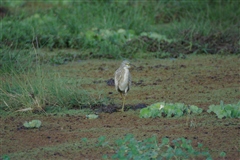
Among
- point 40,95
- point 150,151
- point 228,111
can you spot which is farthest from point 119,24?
point 150,151

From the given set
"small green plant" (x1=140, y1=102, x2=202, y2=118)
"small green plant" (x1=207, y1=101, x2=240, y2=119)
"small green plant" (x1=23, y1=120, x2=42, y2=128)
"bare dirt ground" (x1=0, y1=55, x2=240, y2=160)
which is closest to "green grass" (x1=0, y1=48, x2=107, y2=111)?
"bare dirt ground" (x1=0, y1=55, x2=240, y2=160)

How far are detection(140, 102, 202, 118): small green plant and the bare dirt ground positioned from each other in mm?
75

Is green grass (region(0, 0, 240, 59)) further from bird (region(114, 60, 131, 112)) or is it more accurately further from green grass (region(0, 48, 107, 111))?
bird (region(114, 60, 131, 112))

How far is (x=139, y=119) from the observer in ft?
23.5

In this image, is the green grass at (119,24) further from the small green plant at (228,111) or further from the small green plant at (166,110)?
the small green plant at (228,111)

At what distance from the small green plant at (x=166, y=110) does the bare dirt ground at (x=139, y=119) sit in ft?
0.25

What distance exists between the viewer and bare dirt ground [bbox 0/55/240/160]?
613 centimetres

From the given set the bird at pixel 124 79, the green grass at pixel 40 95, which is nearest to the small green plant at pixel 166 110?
the bird at pixel 124 79

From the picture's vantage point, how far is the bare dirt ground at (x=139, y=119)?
20.1 feet

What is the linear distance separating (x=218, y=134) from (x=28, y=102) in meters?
2.36

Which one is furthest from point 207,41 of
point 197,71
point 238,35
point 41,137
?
point 41,137

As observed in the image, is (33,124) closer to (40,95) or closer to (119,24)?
(40,95)

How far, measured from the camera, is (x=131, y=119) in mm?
7172

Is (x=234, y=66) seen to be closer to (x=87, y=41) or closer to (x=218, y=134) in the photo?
(x=87, y=41)
